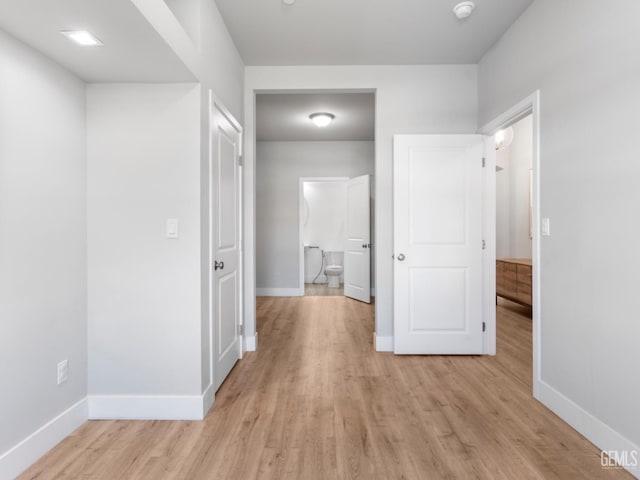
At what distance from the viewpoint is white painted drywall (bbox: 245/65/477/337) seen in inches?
132

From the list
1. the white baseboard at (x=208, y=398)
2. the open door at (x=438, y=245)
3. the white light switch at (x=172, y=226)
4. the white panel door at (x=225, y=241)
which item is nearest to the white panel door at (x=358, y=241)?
the open door at (x=438, y=245)

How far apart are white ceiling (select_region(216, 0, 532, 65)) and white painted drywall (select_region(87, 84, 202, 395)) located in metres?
1.00

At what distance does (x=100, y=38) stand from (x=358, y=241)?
4553mm

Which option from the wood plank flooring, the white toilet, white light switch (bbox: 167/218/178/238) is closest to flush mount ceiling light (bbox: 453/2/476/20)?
white light switch (bbox: 167/218/178/238)

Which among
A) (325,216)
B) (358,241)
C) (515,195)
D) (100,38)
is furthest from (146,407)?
(325,216)

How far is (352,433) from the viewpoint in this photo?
1.98 m

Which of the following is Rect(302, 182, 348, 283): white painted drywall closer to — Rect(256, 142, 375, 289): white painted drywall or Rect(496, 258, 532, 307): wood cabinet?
Rect(256, 142, 375, 289): white painted drywall

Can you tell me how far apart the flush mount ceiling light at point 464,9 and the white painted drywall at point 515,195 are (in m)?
3.50

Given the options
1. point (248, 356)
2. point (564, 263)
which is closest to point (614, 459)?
point (564, 263)

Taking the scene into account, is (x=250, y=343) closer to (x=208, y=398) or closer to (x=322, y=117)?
(x=208, y=398)

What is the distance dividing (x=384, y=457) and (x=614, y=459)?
43.7 inches

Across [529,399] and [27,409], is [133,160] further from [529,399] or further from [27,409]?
[529,399]

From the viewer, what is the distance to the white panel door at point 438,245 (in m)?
3.22

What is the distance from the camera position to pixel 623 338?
1.70 metres
